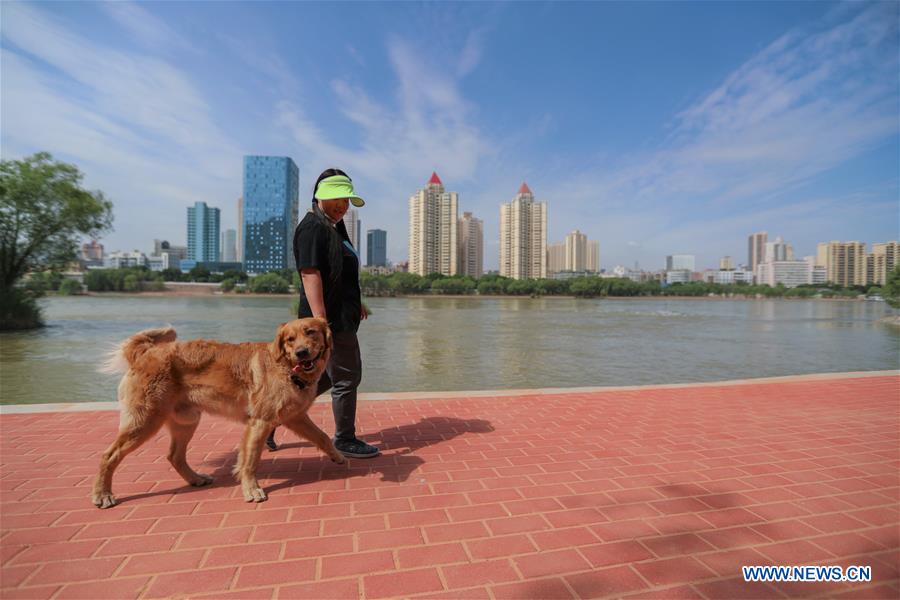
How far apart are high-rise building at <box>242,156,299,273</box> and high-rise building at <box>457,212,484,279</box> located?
47870 millimetres

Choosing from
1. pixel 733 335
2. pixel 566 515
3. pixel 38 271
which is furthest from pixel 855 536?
pixel 38 271

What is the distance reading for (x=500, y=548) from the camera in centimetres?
234

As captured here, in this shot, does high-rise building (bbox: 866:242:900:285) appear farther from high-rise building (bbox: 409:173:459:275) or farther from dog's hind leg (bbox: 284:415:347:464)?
dog's hind leg (bbox: 284:415:347:464)

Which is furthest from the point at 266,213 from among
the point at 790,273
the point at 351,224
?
the point at 790,273

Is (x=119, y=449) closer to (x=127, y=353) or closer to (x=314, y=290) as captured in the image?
(x=127, y=353)

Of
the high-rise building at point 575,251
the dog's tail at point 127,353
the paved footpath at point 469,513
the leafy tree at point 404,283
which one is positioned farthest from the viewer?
the high-rise building at point 575,251

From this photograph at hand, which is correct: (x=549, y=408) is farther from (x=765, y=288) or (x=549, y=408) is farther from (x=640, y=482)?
(x=765, y=288)

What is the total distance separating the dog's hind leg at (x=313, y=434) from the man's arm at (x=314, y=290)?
2.56 ft

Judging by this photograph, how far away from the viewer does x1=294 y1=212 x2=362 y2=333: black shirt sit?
3333 millimetres

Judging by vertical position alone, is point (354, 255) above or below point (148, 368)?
above

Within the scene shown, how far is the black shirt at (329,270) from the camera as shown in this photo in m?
3.33

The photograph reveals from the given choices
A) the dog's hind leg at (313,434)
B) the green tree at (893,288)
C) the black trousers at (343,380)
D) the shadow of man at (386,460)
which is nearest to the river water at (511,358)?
the shadow of man at (386,460)

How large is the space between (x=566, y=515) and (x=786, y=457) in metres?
2.30

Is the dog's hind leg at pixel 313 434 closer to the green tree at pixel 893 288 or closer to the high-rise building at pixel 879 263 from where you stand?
the green tree at pixel 893 288
